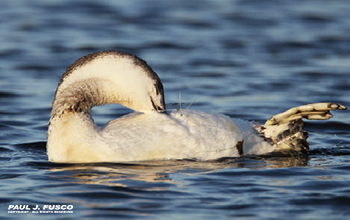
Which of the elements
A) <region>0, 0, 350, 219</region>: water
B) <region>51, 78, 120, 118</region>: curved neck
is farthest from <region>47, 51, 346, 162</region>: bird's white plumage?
<region>0, 0, 350, 219</region>: water

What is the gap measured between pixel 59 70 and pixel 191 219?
24.4 feet

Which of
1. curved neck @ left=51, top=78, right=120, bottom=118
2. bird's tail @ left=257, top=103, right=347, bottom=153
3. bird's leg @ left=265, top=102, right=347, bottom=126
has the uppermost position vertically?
curved neck @ left=51, top=78, right=120, bottom=118

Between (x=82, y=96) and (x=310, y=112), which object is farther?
(x=310, y=112)

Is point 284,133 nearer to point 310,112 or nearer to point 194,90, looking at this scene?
point 310,112

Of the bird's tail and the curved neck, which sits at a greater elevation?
the curved neck

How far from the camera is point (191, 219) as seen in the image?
4.56 meters

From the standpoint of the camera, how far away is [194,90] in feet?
33.6

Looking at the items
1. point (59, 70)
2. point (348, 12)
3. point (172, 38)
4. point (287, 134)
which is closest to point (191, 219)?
point (287, 134)

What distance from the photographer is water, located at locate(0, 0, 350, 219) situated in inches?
197

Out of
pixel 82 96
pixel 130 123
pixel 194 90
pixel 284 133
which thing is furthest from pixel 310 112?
pixel 194 90

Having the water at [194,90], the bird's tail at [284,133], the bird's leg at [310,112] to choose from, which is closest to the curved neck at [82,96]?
the water at [194,90]

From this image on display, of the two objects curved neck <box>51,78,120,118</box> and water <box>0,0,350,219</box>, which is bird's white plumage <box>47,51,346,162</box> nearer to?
curved neck <box>51,78,120,118</box>

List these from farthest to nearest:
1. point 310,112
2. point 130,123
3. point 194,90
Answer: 1. point 194,90
2. point 310,112
3. point 130,123

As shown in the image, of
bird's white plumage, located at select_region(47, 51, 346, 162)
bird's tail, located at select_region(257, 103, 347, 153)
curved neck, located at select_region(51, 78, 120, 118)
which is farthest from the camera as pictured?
bird's tail, located at select_region(257, 103, 347, 153)
